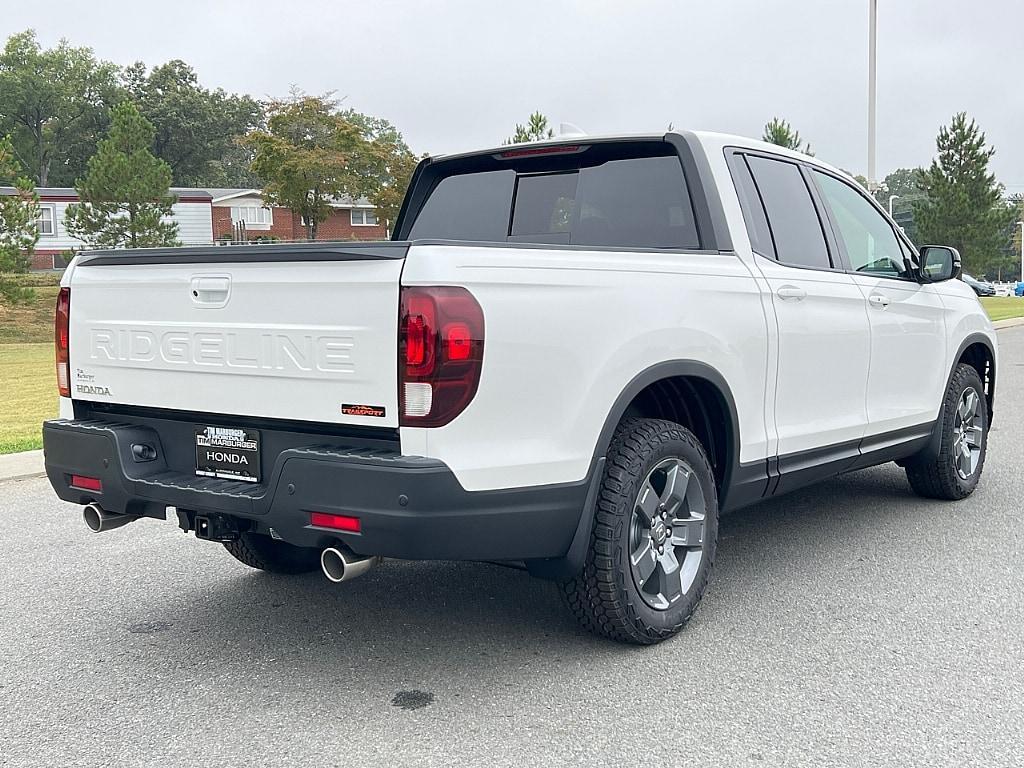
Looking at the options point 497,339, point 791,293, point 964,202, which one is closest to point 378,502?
point 497,339

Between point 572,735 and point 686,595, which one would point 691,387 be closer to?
point 686,595

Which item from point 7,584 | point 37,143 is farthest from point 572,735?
point 37,143

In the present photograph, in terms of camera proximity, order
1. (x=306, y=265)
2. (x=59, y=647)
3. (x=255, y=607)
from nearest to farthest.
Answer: (x=306, y=265)
(x=59, y=647)
(x=255, y=607)

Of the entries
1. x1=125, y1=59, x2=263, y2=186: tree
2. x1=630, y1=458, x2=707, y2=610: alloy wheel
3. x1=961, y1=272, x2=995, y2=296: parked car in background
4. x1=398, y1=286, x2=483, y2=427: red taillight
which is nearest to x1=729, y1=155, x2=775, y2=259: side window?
x1=630, y1=458, x2=707, y2=610: alloy wheel

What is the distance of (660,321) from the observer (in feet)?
12.8

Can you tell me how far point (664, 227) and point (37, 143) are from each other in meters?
83.4

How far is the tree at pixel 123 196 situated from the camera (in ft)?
117

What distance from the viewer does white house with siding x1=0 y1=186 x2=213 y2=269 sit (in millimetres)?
49469

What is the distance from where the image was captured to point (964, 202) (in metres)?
46.6

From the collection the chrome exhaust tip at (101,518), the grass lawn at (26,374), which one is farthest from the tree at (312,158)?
the chrome exhaust tip at (101,518)

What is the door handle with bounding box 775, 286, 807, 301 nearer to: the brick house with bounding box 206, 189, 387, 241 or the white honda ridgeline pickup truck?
the white honda ridgeline pickup truck

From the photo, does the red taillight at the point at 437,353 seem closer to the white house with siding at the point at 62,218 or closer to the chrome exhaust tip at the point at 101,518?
the chrome exhaust tip at the point at 101,518

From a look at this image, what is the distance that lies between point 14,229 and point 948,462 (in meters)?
26.0

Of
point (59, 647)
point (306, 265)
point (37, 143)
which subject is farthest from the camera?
→ point (37, 143)
